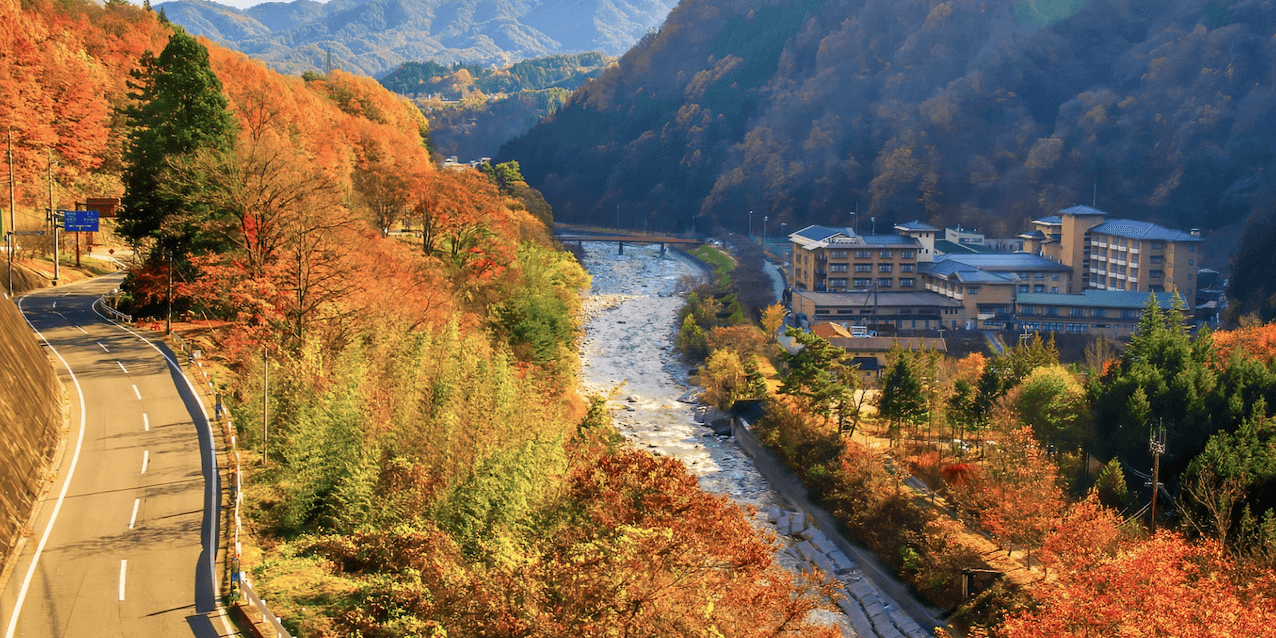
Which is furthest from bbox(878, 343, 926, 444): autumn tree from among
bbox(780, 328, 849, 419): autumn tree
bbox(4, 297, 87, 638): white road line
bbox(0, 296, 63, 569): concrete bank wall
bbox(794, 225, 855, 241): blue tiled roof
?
bbox(794, 225, 855, 241): blue tiled roof

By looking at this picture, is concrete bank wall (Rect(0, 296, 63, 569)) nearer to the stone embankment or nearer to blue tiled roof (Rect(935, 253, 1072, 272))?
the stone embankment

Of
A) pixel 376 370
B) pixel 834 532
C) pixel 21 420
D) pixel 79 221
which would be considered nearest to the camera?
pixel 21 420

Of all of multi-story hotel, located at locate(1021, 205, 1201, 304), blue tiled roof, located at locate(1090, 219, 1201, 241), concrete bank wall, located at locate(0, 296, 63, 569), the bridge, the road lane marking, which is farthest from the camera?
the bridge

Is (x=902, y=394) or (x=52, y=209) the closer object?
(x=902, y=394)

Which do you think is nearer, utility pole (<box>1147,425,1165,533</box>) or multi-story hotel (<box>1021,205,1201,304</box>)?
utility pole (<box>1147,425,1165,533</box>)

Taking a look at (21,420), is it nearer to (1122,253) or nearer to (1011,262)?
(1011,262)

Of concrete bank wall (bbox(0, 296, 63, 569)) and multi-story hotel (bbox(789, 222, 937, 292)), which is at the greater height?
multi-story hotel (bbox(789, 222, 937, 292))

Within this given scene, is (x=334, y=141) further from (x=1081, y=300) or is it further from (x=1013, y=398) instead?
(x=1081, y=300)

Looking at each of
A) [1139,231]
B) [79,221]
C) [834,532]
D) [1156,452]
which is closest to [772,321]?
[834,532]
